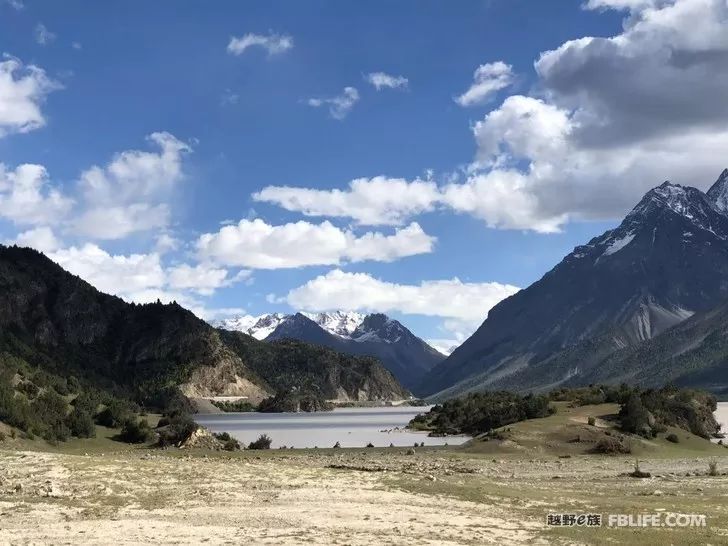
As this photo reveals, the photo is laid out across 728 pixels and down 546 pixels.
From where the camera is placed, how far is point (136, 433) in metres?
71.3

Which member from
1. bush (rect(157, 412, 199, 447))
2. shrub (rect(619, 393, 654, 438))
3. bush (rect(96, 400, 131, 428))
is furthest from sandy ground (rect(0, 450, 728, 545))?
bush (rect(96, 400, 131, 428))

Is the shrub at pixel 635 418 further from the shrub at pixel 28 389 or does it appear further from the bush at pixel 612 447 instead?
the shrub at pixel 28 389

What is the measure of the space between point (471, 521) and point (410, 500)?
499 cm

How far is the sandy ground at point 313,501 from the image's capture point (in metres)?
22.4

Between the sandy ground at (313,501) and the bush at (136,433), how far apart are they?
87.8 ft

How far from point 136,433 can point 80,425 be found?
5195 millimetres

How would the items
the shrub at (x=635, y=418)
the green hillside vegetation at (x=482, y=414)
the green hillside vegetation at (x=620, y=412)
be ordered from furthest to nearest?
the green hillside vegetation at (x=482, y=414) → the green hillside vegetation at (x=620, y=412) → the shrub at (x=635, y=418)

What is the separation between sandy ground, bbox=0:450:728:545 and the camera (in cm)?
2241

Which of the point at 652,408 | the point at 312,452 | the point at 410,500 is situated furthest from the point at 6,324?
the point at 410,500

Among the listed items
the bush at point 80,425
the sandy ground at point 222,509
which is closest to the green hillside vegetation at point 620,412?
the sandy ground at point 222,509

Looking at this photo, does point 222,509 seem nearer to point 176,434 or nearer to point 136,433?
point 176,434

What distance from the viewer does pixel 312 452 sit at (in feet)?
202

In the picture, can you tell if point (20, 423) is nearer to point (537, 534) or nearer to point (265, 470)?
point (265, 470)

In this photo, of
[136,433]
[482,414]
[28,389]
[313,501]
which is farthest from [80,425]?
[313,501]
